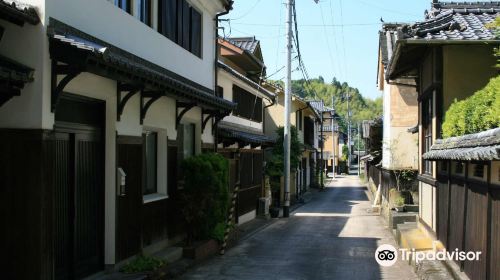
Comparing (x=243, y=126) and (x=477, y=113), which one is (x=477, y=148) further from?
(x=243, y=126)

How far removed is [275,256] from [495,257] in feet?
25.5

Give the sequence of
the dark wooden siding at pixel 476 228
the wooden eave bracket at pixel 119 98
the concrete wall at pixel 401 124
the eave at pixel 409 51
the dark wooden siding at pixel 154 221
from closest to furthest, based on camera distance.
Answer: the dark wooden siding at pixel 476 228, the wooden eave bracket at pixel 119 98, the eave at pixel 409 51, the dark wooden siding at pixel 154 221, the concrete wall at pixel 401 124

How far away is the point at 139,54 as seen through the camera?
35.4ft

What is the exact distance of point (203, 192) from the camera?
1231 centimetres

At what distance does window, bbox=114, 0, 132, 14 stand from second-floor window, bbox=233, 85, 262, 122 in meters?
11.0

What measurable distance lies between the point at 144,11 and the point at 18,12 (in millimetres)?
5369

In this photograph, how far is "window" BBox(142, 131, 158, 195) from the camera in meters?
11.9

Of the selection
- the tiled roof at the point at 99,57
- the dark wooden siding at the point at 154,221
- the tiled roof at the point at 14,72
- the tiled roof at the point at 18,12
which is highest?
the tiled roof at the point at 18,12

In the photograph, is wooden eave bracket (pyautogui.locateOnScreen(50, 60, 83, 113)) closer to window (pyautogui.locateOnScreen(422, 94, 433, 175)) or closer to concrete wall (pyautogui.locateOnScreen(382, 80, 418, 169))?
window (pyautogui.locateOnScreen(422, 94, 433, 175))

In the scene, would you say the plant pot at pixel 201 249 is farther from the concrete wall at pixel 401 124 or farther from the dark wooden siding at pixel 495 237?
the concrete wall at pixel 401 124

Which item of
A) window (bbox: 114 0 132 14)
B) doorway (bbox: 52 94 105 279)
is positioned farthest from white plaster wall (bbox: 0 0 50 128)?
window (bbox: 114 0 132 14)

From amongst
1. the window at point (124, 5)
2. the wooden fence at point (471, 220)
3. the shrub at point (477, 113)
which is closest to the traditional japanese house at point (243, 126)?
the window at point (124, 5)

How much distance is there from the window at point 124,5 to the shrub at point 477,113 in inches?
266

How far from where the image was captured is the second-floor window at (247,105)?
21991 mm
